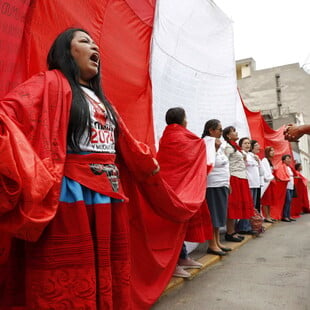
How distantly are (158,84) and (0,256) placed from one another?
2842mm

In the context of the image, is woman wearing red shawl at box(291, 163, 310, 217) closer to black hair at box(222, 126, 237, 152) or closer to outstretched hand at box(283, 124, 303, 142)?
black hair at box(222, 126, 237, 152)

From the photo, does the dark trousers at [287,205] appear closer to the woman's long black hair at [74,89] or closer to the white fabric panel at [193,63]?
the white fabric panel at [193,63]

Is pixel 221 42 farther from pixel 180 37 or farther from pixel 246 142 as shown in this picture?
pixel 246 142

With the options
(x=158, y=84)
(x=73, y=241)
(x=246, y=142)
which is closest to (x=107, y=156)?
(x=73, y=241)

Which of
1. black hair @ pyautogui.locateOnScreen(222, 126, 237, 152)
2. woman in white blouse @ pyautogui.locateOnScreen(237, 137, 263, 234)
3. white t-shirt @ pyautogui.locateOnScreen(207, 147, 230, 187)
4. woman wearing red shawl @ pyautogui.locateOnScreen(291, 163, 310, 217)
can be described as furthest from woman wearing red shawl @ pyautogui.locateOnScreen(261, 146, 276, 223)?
white t-shirt @ pyautogui.locateOnScreen(207, 147, 230, 187)

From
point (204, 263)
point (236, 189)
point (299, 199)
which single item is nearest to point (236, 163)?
point (236, 189)

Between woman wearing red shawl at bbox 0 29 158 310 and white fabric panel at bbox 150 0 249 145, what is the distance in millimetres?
2223

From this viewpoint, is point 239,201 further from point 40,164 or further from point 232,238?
point 40,164

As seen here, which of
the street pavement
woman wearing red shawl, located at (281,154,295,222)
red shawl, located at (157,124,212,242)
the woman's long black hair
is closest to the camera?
the woman's long black hair

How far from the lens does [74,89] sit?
1.72m

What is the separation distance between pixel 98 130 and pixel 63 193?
0.38 meters

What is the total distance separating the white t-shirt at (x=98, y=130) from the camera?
1694 millimetres

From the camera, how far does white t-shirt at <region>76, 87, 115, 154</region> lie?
1.69m

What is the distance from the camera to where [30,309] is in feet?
4.80
